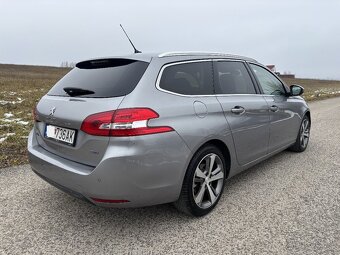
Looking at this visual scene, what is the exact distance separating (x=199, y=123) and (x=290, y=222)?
1.29 meters

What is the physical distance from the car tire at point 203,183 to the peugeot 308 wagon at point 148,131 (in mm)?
10

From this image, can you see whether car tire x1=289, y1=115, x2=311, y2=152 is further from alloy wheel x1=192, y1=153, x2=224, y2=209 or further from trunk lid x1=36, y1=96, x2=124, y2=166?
trunk lid x1=36, y1=96, x2=124, y2=166

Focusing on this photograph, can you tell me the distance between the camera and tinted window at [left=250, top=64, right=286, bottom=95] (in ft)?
13.9

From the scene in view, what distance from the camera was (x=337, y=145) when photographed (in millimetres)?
6059

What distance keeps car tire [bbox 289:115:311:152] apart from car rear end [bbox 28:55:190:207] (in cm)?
326

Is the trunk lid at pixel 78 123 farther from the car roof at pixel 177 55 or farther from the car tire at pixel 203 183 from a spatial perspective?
the car tire at pixel 203 183

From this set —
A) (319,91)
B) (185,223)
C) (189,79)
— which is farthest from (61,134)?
(319,91)

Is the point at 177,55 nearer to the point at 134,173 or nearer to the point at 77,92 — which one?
the point at 77,92

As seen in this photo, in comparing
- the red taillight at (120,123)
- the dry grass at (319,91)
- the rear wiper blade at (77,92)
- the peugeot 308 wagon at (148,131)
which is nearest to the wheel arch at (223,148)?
the peugeot 308 wagon at (148,131)

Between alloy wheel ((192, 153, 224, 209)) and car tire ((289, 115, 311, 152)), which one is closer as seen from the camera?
alloy wheel ((192, 153, 224, 209))

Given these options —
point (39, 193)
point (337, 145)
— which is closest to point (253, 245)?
point (39, 193)

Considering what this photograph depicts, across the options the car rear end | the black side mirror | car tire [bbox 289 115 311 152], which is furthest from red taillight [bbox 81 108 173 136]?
car tire [bbox 289 115 311 152]

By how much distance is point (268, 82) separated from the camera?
14.6 ft

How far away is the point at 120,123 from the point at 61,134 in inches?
26.9
